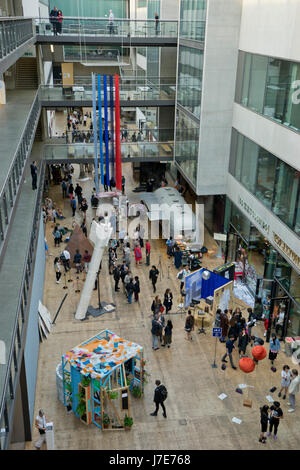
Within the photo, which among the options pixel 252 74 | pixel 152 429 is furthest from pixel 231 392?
pixel 252 74

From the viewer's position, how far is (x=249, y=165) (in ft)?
68.8

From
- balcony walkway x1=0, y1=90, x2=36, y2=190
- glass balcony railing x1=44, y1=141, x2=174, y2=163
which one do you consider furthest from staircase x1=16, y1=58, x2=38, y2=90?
glass balcony railing x1=44, y1=141, x2=174, y2=163

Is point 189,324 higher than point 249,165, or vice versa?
point 249,165

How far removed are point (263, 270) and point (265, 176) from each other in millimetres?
3940

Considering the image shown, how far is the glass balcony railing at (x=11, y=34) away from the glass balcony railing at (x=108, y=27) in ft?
21.9

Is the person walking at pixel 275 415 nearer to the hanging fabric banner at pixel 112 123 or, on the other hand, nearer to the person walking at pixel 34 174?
the person walking at pixel 34 174

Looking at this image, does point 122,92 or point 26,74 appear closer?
point 122,92

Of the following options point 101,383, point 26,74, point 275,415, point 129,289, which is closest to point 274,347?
point 275,415

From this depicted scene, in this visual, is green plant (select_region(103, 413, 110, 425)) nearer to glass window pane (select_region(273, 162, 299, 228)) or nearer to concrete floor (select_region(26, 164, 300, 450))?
concrete floor (select_region(26, 164, 300, 450))

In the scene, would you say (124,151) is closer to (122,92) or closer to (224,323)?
(122,92)

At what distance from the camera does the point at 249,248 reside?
69.9 feet

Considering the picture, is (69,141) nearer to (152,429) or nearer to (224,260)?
(224,260)

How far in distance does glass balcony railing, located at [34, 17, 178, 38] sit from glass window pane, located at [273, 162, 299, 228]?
1449cm

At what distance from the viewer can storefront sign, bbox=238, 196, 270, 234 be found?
61.7ft
